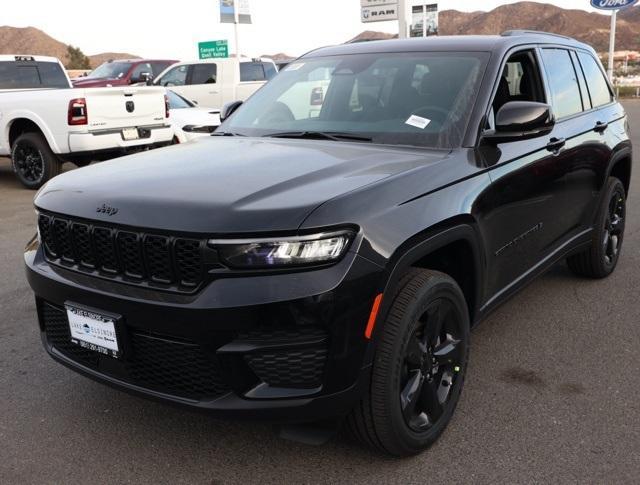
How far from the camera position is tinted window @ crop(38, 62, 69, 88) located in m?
11.1

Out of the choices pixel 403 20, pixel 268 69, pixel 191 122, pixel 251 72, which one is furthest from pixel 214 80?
pixel 403 20

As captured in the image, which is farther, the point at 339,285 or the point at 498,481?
the point at 498,481

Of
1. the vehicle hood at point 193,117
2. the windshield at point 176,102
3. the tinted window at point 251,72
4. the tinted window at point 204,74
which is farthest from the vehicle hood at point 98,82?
the vehicle hood at point 193,117

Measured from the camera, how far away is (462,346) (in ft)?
9.89

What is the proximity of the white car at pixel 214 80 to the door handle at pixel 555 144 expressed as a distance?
11889mm

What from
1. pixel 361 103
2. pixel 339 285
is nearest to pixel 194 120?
pixel 361 103

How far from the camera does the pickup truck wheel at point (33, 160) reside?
9.42 meters

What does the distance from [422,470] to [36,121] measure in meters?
8.37

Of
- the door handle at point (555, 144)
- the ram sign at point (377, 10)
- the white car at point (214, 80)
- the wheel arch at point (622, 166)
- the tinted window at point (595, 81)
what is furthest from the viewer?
the ram sign at point (377, 10)

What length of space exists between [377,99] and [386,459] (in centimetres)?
188

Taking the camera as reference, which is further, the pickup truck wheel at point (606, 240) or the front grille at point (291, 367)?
the pickup truck wheel at point (606, 240)

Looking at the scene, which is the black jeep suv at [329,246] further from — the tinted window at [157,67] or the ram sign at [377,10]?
the ram sign at [377,10]

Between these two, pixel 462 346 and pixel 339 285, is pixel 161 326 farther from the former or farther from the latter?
pixel 462 346

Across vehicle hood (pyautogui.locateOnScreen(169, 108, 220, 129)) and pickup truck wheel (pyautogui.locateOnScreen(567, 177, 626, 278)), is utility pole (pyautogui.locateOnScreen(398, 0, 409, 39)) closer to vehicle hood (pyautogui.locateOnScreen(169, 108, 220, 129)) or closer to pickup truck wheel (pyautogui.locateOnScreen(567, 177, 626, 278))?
vehicle hood (pyautogui.locateOnScreen(169, 108, 220, 129))
